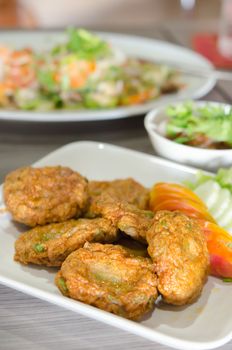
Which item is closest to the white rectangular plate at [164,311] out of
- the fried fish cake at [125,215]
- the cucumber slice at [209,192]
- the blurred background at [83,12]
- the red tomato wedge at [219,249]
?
the red tomato wedge at [219,249]

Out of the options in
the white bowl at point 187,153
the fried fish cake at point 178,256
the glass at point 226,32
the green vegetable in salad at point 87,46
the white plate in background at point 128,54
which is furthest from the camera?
the glass at point 226,32

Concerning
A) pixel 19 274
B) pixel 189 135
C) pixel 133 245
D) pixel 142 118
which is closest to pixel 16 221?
pixel 19 274

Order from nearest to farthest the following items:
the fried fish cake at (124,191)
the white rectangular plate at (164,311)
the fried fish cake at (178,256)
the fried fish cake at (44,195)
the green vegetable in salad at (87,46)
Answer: the white rectangular plate at (164,311)
the fried fish cake at (178,256)
the fried fish cake at (44,195)
the fried fish cake at (124,191)
the green vegetable in salad at (87,46)

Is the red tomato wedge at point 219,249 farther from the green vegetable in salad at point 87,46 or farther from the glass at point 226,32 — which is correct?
the glass at point 226,32

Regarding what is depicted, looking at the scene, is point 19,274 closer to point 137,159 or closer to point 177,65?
point 137,159

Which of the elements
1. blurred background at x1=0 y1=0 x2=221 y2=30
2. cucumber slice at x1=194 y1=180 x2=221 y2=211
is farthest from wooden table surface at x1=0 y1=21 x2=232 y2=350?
blurred background at x1=0 y1=0 x2=221 y2=30

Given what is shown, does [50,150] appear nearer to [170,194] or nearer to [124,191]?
[124,191]
